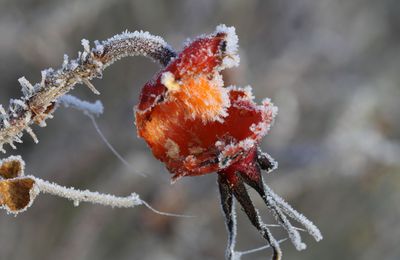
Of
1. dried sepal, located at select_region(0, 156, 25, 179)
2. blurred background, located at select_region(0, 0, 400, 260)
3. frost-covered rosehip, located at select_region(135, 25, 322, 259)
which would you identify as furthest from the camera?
blurred background, located at select_region(0, 0, 400, 260)

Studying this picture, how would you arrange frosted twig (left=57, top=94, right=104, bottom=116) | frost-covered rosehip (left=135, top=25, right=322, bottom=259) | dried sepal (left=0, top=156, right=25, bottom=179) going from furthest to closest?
frosted twig (left=57, top=94, right=104, bottom=116)
dried sepal (left=0, top=156, right=25, bottom=179)
frost-covered rosehip (left=135, top=25, right=322, bottom=259)

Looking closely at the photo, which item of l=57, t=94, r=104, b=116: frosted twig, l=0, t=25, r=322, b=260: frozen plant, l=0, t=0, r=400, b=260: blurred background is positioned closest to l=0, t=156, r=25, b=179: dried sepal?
l=0, t=25, r=322, b=260: frozen plant

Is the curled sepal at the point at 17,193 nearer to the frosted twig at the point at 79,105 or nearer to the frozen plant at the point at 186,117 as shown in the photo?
the frozen plant at the point at 186,117

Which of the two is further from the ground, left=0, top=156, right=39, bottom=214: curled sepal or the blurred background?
the blurred background

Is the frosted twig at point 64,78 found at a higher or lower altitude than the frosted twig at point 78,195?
higher

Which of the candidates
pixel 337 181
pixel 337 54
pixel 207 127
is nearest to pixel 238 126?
pixel 207 127

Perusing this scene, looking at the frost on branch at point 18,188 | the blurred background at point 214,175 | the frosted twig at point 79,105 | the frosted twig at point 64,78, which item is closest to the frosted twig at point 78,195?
the frost on branch at point 18,188

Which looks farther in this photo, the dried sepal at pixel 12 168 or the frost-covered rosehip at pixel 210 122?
the dried sepal at pixel 12 168

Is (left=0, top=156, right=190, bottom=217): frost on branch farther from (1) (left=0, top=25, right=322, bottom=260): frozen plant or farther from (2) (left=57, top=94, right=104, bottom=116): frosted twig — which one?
(2) (left=57, top=94, right=104, bottom=116): frosted twig
